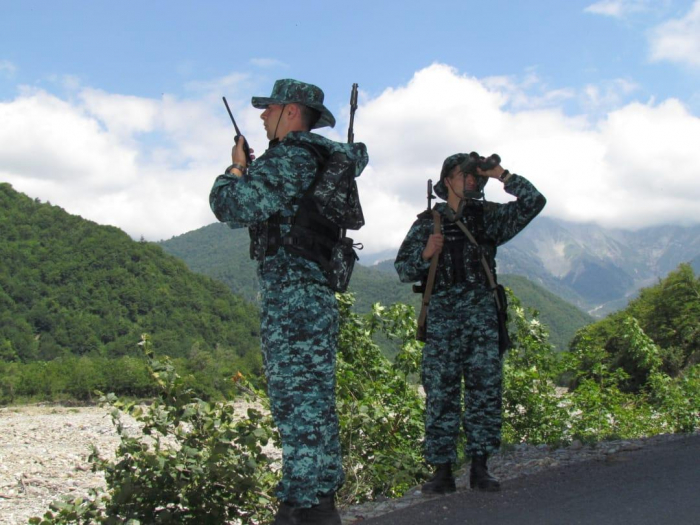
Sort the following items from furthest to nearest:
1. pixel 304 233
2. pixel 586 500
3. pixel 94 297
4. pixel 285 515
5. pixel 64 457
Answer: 1. pixel 94 297
2. pixel 64 457
3. pixel 586 500
4. pixel 304 233
5. pixel 285 515

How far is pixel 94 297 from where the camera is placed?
291 feet

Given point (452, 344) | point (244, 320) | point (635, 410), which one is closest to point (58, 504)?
point (452, 344)

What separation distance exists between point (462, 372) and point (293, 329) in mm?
1575

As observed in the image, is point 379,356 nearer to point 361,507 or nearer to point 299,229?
point 361,507

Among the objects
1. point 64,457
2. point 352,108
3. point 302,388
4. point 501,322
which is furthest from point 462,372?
point 64,457

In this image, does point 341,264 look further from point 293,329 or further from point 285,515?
point 285,515

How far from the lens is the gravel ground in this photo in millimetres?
4707

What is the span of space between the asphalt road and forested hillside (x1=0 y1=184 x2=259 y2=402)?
72036 mm

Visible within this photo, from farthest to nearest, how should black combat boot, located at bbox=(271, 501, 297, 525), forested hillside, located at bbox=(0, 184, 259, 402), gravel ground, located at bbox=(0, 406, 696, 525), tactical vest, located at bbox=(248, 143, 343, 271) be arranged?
1. forested hillside, located at bbox=(0, 184, 259, 402)
2. gravel ground, located at bbox=(0, 406, 696, 525)
3. tactical vest, located at bbox=(248, 143, 343, 271)
4. black combat boot, located at bbox=(271, 501, 297, 525)

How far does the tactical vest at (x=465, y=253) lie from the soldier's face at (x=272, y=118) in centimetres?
146

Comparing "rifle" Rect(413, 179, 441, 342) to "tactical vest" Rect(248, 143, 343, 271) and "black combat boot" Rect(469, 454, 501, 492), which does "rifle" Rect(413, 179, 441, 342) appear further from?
"tactical vest" Rect(248, 143, 343, 271)

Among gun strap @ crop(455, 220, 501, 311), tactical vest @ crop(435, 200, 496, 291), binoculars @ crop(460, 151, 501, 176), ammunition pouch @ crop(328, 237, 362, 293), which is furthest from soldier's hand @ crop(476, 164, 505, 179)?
ammunition pouch @ crop(328, 237, 362, 293)

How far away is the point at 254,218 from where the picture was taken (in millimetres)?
3164

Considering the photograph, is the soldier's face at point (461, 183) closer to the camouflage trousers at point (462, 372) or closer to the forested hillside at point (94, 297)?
the camouflage trousers at point (462, 372)
